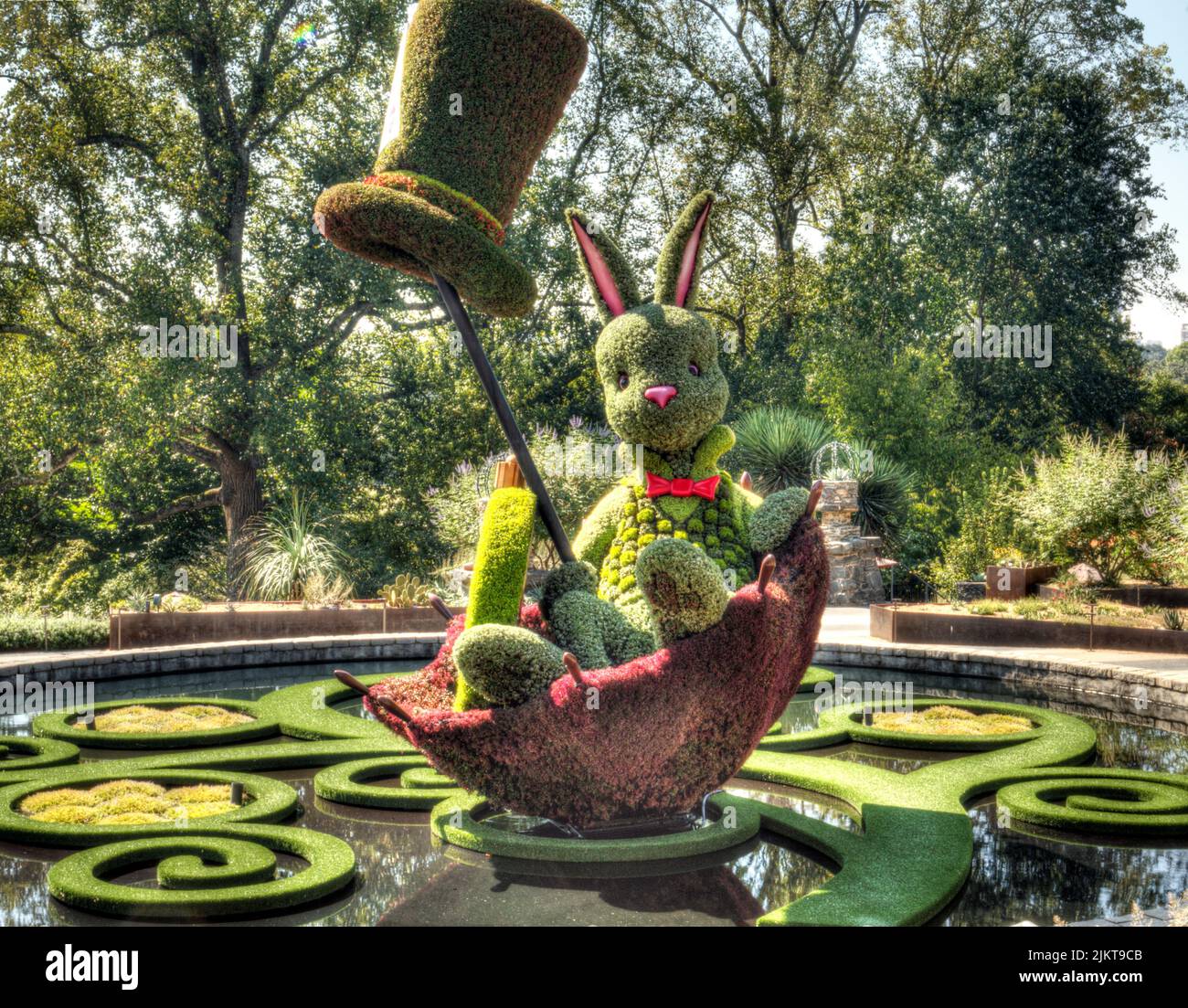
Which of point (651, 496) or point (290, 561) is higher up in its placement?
point (651, 496)

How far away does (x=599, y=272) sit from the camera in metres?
7.13

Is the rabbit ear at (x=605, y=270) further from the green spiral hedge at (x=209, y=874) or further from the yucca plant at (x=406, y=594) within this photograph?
the yucca plant at (x=406, y=594)

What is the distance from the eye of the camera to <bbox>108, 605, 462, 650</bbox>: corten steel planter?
13.7 m

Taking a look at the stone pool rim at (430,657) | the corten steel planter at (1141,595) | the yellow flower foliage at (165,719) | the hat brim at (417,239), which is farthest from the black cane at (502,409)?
the corten steel planter at (1141,595)

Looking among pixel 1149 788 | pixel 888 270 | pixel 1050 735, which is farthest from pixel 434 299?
pixel 1149 788

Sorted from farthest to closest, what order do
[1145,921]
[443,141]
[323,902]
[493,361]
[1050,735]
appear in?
[493,361] → [1050,735] → [443,141] → [323,902] → [1145,921]

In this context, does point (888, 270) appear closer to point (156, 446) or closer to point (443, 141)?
point (156, 446)

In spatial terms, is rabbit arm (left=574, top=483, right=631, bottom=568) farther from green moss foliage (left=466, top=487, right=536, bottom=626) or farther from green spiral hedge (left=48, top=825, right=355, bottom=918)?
green spiral hedge (left=48, top=825, right=355, bottom=918)

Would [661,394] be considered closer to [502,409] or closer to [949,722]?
[502,409]

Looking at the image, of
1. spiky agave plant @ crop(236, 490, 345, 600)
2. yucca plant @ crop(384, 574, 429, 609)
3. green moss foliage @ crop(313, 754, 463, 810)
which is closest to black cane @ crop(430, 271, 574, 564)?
green moss foliage @ crop(313, 754, 463, 810)

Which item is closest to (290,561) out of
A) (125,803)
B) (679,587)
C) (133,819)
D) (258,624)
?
(258,624)

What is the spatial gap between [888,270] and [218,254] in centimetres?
1519

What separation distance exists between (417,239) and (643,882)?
3606 mm
